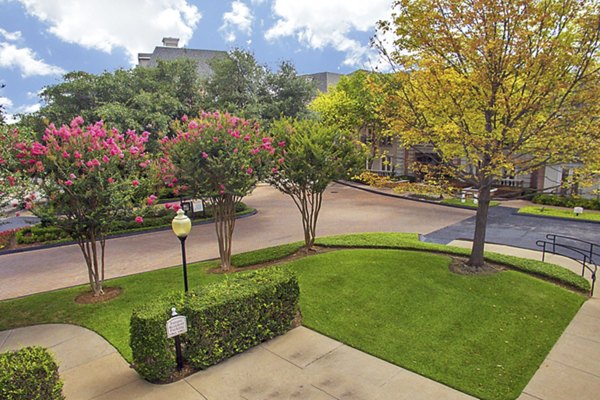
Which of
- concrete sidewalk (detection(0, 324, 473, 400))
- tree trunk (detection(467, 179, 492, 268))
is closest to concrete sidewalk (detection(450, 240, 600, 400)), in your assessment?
concrete sidewalk (detection(0, 324, 473, 400))

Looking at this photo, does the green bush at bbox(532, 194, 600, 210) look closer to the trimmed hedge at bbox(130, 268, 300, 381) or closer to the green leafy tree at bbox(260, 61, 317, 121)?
the green leafy tree at bbox(260, 61, 317, 121)

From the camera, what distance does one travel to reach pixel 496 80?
9.31 m

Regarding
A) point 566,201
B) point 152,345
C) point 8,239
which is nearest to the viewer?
point 152,345

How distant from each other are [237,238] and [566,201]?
21.1 metres

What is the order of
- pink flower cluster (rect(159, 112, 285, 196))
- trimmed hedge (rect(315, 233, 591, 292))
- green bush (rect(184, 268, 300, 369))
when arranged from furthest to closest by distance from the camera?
trimmed hedge (rect(315, 233, 591, 292))
pink flower cluster (rect(159, 112, 285, 196))
green bush (rect(184, 268, 300, 369))

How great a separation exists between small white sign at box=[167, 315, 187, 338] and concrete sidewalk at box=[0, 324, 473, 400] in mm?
823

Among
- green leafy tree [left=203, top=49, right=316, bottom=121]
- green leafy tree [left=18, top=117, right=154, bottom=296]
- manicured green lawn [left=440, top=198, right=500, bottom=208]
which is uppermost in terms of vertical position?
green leafy tree [left=203, top=49, right=316, bottom=121]

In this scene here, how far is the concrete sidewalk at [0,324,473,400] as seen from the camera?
5566 millimetres

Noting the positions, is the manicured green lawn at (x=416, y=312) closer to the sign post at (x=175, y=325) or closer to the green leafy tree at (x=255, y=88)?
the sign post at (x=175, y=325)

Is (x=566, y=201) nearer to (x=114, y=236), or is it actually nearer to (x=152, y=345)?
(x=152, y=345)

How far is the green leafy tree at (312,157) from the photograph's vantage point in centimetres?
1188

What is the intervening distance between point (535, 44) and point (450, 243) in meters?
8.69

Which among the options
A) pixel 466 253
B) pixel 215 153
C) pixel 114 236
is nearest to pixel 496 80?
pixel 466 253

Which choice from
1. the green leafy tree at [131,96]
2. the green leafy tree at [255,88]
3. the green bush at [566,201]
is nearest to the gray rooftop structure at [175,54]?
the green leafy tree at [131,96]
